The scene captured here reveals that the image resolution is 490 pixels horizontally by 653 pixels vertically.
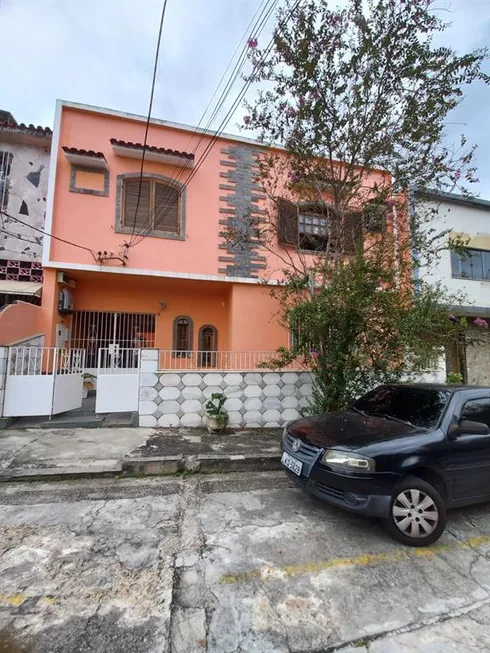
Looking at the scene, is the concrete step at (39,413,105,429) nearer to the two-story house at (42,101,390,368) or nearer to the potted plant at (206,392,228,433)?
the potted plant at (206,392,228,433)

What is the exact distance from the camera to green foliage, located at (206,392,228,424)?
21.2 ft

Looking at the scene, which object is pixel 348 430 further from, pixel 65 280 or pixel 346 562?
pixel 65 280

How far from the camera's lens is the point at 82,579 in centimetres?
255

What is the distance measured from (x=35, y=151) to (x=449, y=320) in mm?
12840

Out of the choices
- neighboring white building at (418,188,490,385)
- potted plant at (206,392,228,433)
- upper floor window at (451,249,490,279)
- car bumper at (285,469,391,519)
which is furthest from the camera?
upper floor window at (451,249,490,279)

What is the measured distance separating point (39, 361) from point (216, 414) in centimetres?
374

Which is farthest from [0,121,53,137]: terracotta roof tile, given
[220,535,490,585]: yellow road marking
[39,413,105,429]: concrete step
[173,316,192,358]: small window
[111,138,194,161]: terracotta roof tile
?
[220,535,490,585]: yellow road marking

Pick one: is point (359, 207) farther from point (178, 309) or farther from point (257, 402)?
point (178, 309)

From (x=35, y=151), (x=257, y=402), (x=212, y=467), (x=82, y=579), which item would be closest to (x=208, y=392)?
(x=257, y=402)

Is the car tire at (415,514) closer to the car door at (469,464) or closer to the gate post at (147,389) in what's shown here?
the car door at (469,464)

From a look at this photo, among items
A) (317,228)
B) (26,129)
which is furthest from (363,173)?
(26,129)

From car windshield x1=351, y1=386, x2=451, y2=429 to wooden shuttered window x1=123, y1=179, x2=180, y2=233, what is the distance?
707 cm

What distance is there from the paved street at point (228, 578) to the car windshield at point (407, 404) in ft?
3.79

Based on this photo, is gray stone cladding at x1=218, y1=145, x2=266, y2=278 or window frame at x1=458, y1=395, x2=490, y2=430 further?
gray stone cladding at x1=218, y1=145, x2=266, y2=278
